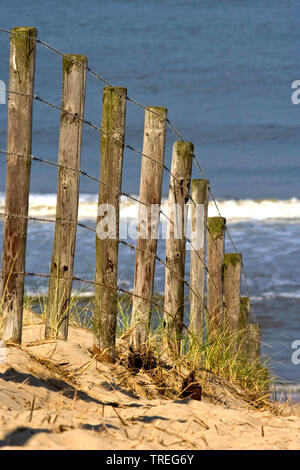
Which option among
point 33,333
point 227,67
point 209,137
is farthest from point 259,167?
point 33,333

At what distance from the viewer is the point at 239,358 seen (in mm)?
6504

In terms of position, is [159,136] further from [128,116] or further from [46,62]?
[46,62]

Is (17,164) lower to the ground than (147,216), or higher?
higher

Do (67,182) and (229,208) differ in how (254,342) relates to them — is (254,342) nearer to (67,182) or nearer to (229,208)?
(67,182)

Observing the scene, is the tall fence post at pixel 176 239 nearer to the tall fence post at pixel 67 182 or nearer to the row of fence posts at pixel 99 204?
the row of fence posts at pixel 99 204

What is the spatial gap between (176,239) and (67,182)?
3.87 feet

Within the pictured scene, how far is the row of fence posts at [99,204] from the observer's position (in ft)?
14.9

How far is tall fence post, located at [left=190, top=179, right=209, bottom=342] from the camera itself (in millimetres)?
6152

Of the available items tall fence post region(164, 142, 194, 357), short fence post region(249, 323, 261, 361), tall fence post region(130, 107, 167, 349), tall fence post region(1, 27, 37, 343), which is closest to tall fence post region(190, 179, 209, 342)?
tall fence post region(164, 142, 194, 357)

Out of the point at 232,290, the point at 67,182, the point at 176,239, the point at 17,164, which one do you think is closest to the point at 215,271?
the point at 232,290

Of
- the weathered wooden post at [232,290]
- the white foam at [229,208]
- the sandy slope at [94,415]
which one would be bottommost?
the sandy slope at [94,415]

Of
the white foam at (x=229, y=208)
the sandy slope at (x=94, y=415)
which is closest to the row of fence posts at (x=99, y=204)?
the sandy slope at (x=94, y=415)

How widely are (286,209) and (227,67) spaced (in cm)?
2371

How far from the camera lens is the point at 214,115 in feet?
128
